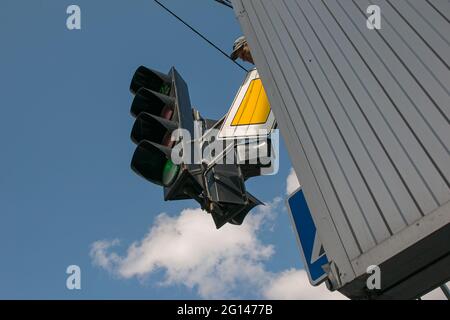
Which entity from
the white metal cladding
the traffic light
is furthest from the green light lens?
the white metal cladding

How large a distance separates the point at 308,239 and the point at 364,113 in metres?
0.99

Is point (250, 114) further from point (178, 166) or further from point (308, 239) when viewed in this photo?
point (308, 239)

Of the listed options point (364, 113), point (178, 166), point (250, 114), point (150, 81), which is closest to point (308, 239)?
point (364, 113)

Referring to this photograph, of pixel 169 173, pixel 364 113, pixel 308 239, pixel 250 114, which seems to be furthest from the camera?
pixel 250 114

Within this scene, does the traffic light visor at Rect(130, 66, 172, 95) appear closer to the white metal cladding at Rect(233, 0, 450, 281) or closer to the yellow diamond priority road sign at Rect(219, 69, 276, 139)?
the yellow diamond priority road sign at Rect(219, 69, 276, 139)

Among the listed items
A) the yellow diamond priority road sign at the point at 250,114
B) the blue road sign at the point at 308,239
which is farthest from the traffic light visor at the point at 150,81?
the blue road sign at the point at 308,239

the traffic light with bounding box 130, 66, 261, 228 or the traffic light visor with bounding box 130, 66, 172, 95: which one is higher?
the traffic light visor with bounding box 130, 66, 172, 95

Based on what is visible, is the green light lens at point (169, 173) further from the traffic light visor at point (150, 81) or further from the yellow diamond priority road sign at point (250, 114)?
the traffic light visor at point (150, 81)

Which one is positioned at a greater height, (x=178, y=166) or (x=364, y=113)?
(x=178, y=166)

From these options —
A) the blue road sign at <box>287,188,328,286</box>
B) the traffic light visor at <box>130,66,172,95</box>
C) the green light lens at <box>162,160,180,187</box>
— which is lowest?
the blue road sign at <box>287,188,328,286</box>

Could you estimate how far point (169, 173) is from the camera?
11.3ft

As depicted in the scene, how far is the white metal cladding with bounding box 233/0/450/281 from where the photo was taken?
2471mm
